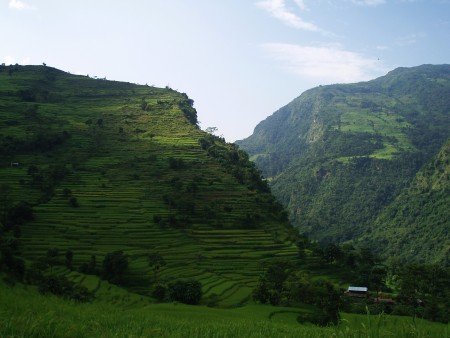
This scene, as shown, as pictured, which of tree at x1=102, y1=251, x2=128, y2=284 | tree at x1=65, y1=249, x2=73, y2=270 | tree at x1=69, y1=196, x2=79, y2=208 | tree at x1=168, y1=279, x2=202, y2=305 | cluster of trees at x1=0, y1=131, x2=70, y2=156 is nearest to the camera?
tree at x1=168, y1=279, x2=202, y2=305

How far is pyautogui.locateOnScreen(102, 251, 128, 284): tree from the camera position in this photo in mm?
43469

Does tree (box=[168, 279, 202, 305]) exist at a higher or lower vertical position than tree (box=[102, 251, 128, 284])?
lower

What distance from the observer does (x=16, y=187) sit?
6097 cm

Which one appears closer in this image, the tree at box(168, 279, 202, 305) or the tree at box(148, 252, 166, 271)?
the tree at box(168, 279, 202, 305)

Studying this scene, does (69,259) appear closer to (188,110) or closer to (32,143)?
(32,143)

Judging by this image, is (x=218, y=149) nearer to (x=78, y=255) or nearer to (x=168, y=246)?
(x=168, y=246)

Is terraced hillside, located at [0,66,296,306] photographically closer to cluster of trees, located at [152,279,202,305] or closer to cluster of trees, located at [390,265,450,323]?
cluster of trees, located at [152,279,202,305]

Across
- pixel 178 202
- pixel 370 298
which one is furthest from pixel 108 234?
pixel 370 298

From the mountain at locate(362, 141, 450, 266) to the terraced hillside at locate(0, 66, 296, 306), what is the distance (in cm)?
7477

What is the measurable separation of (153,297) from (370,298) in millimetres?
26798

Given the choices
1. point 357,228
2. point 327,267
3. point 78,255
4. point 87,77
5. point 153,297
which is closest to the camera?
point 153,297

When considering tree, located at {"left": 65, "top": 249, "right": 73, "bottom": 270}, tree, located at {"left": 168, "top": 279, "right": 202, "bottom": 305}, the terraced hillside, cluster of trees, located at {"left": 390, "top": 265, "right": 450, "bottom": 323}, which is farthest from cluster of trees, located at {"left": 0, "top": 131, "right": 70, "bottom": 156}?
cluster of trees, located at {"left": 390, "top": 265, "right": 450, "bottom": 323}

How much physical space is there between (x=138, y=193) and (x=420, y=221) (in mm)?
117519

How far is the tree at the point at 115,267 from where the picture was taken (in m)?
43.5
